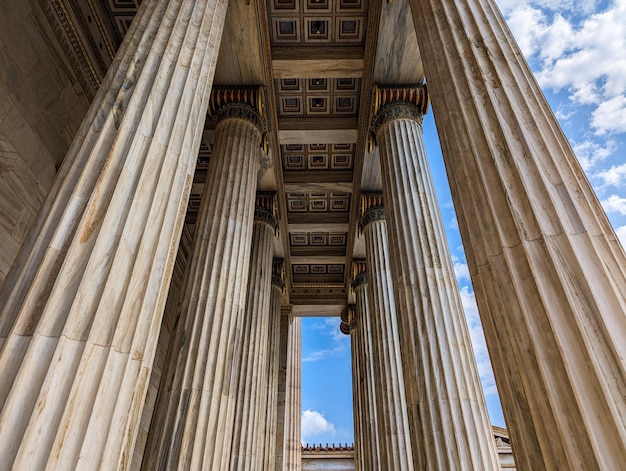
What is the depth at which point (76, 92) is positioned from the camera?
821 cm

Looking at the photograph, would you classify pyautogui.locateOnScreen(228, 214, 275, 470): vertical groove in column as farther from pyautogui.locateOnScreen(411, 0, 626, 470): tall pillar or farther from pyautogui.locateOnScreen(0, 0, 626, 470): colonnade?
pyautogui.locateOnScreen(411, 0, 626, 470): tall pillar

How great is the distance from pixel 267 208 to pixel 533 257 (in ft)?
31.8

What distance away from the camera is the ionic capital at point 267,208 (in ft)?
38.0

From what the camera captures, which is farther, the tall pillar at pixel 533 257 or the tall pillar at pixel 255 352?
the tall pillar at pixel 255 352

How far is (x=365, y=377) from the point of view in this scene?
444 inches

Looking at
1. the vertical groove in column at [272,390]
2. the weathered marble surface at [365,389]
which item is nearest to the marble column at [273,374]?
the vertical groove in column at [272,390]

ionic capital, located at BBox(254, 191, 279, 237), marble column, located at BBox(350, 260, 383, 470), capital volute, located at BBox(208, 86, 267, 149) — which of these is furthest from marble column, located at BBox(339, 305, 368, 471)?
capital volute, located at BBox(208, 86, 267, 149)

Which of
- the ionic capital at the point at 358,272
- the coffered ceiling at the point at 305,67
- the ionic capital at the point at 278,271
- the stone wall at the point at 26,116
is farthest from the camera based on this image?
the ionic capital at the point at 278,271

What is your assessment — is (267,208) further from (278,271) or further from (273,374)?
(273,374)

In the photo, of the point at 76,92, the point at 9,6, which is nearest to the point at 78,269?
the point at 9,6

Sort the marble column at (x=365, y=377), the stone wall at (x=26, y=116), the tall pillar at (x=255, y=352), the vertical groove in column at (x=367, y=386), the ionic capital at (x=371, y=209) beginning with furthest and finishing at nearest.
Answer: the ionic capital at (x=371, y=209)
the marble column at (x=365, y=377)
the vertical groove in column at (x=367, y=386)
the tall pillar at (x=255, y=352)
the stone wall at (x=26, y=116)

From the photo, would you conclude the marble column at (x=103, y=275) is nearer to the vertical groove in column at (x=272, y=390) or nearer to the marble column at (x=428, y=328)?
the marble column at (x=428, y=328)

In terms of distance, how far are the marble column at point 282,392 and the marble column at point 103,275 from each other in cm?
1284

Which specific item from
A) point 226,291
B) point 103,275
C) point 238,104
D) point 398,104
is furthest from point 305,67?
point 103,275
